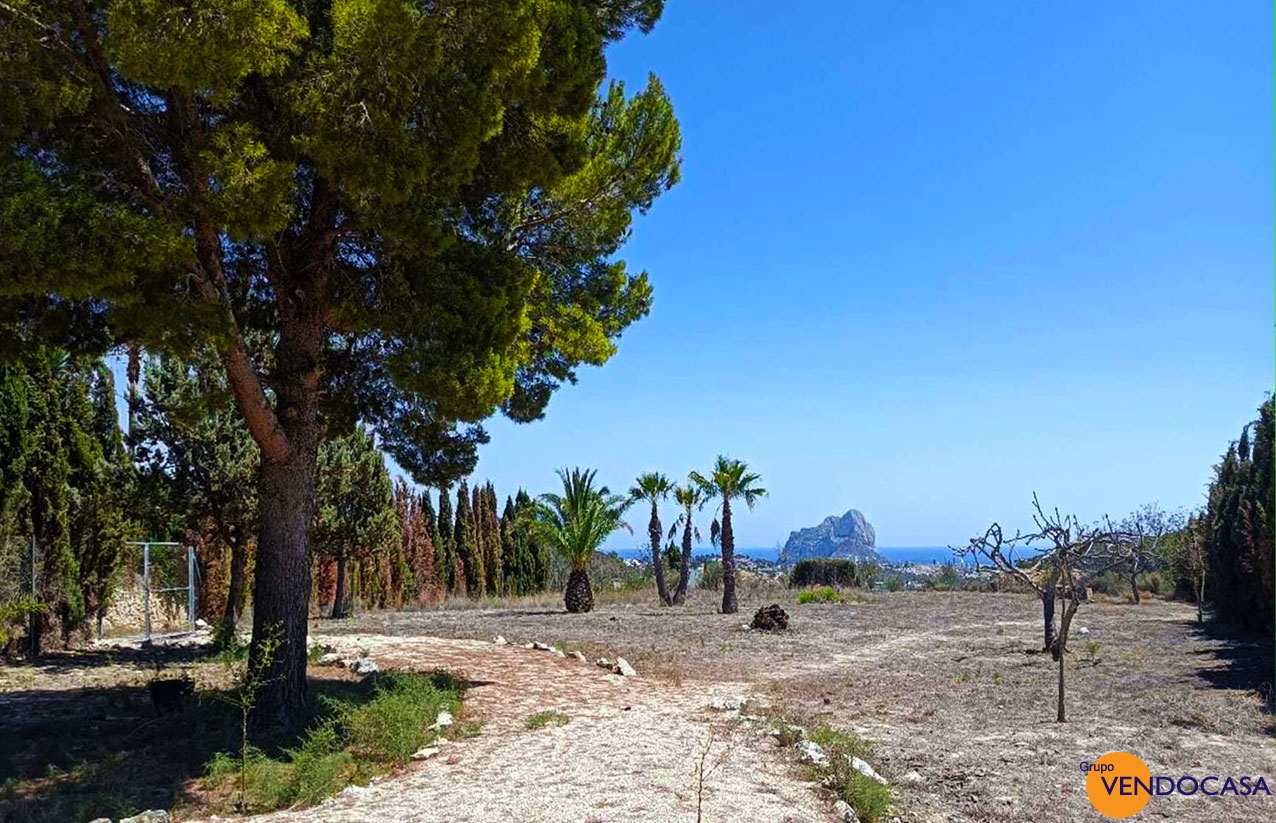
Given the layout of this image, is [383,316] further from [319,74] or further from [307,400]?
[319,74]

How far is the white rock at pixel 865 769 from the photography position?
6.65m

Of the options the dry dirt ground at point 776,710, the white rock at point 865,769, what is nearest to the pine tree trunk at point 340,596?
the dry dirt ground at point 776,710

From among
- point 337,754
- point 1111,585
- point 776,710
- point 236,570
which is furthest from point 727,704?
point 1111,585

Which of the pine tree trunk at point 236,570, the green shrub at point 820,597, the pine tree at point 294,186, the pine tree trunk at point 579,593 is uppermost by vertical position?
the pine tree at point 294,186

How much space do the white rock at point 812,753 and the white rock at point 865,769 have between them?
0.80 ft

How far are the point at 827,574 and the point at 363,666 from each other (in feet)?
87.3

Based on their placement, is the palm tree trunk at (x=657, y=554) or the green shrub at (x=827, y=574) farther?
the green shrub at (x=827, y=574)

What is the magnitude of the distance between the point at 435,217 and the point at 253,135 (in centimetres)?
157

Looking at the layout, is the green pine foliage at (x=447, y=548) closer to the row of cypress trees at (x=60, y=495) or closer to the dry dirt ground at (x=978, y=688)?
the dry dirt ground at (x=978, y=688)

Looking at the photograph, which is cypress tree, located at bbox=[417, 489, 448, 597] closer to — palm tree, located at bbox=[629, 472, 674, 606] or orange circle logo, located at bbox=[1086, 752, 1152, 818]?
palm tree, located at bbox=[629, 472, 674, 606]

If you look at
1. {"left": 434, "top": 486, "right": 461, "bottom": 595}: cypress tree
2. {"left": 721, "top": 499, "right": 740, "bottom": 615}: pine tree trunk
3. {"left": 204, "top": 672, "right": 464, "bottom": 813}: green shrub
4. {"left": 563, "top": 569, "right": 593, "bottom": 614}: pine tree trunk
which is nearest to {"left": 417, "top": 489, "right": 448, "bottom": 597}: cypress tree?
{"left": 434, "top": 486, "right": 461, "bottom": 595}: cypress tree

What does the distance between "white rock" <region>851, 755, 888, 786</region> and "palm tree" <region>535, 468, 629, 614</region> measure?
17609 mm

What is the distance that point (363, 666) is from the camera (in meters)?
11.5

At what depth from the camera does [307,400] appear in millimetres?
8602
